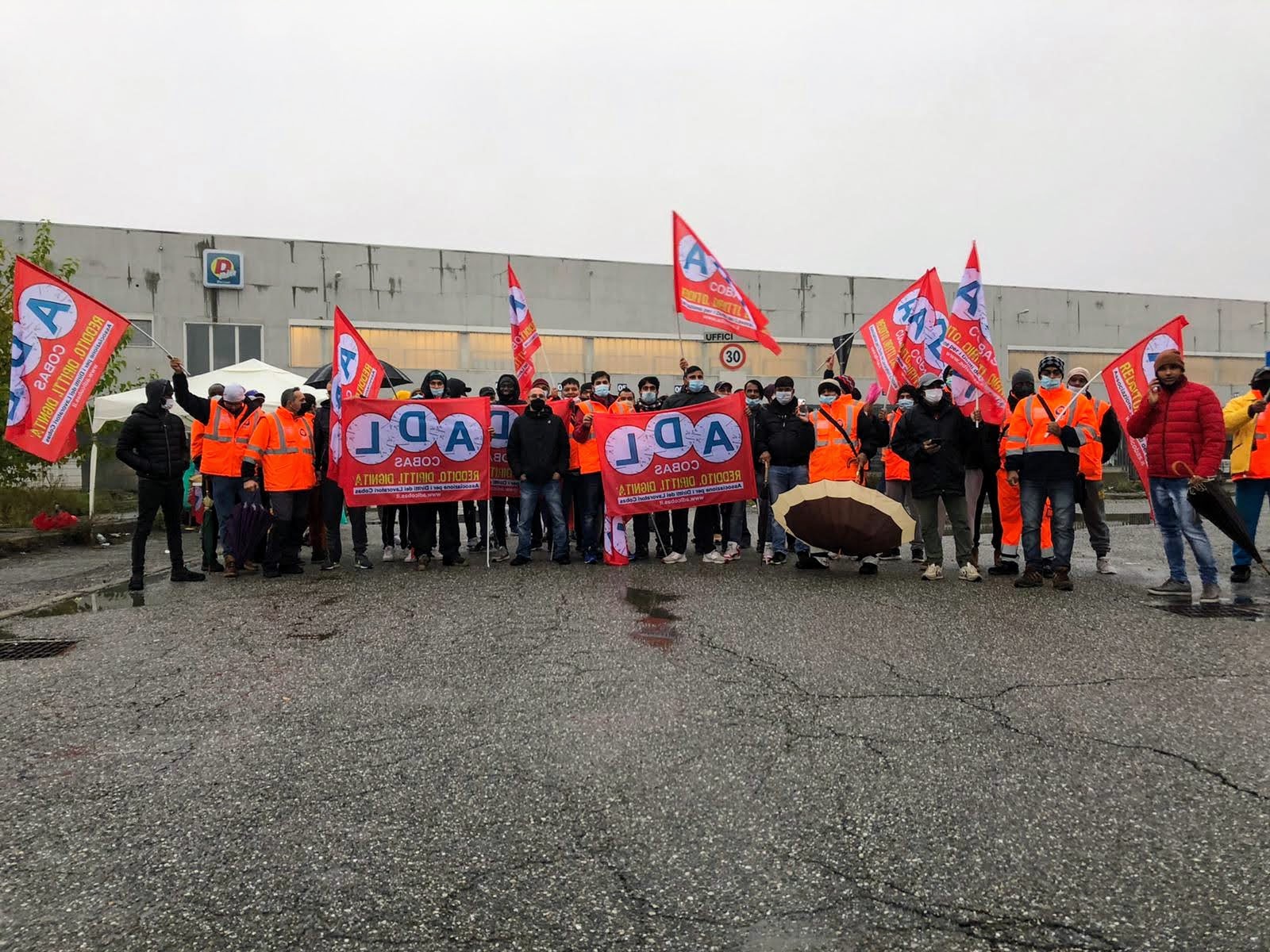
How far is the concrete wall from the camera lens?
2859 centimetres

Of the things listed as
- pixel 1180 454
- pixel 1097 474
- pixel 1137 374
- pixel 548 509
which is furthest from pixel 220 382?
pixel 1180 454

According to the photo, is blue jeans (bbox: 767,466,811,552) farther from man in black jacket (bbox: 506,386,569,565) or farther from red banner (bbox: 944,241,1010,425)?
man in black jacket (bbox: 506,386,569,565)

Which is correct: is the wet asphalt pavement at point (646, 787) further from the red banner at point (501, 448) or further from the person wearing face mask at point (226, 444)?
the red banner at point (501, 448)

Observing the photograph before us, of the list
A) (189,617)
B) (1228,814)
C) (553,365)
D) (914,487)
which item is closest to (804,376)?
(553,365)

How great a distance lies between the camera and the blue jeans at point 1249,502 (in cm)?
853

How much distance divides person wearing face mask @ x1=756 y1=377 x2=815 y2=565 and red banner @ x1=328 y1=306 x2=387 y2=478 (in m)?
4.59

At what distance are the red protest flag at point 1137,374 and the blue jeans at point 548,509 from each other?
593 centimetres

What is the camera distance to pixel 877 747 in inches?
157

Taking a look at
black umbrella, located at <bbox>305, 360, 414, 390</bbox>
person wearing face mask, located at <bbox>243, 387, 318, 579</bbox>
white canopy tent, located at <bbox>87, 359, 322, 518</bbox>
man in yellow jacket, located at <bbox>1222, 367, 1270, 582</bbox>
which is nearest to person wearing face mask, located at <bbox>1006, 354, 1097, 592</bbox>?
man in yellow jacket, located at <bbox>1222, 367, 1270, 582</bbox>

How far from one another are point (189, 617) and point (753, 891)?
235 inches

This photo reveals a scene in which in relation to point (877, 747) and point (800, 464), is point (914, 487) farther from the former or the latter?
point (877, 747)

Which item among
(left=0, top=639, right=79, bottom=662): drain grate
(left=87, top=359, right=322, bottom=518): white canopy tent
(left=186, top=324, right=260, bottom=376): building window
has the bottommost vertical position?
(left=0, top=639, right=79, bottom=662): drain grate

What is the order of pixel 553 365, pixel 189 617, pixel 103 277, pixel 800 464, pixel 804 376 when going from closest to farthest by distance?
1. pixel 189 617
2. pixel 800 464
3. pixel 103 277
4. pixel 553 365
5. pixel 804 376

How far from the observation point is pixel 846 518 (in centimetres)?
877
